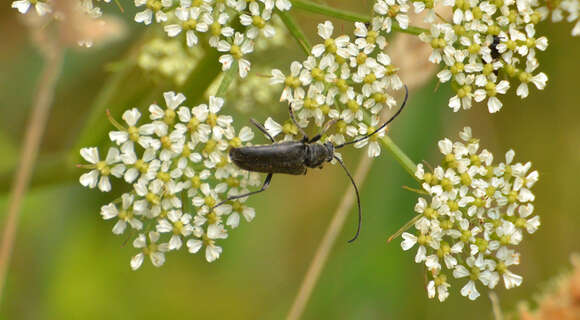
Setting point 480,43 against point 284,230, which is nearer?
point 480,43

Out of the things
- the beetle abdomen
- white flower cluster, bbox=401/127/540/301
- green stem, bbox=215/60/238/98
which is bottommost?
white flower cluster, bbox=401/127/540/301

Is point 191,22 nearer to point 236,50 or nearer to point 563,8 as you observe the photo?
point 236,50

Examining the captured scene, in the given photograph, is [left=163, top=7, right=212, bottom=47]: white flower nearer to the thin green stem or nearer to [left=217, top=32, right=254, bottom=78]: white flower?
[left=217, top=32, right=254, bottom=78]: white flower

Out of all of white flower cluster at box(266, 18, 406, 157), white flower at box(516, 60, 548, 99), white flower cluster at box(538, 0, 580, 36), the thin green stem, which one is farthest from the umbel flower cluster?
white flower cluster at box(538, 0, 580, 36)

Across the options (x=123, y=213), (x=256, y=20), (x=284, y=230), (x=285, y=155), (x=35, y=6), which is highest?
(x=35, y=6)

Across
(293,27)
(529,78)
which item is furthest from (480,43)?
(293,27)

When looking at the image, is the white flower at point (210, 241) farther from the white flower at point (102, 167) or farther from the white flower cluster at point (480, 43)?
the white flower cluster at point (480, 43)

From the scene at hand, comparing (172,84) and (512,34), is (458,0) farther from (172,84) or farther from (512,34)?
(172,84)

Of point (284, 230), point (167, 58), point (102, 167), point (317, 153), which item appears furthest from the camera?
point (284, 230)
